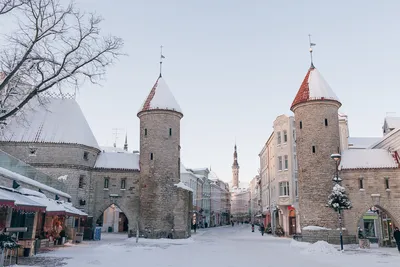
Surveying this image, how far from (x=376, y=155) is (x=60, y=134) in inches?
1053

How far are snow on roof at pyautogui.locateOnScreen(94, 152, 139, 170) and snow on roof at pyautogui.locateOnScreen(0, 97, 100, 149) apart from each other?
154cm

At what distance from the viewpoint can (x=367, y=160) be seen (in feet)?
93.0

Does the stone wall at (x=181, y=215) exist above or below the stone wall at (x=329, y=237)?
above

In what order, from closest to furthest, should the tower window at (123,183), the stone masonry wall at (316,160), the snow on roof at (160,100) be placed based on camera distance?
the stone masonry wall at (316,160) → the snow on roof at (160,100) → the tower window at (123,183)

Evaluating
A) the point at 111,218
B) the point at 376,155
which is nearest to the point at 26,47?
the point at 376,155

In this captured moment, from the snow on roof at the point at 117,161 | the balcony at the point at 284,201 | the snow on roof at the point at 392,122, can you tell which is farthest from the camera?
the snow on roof at the point at 392,122

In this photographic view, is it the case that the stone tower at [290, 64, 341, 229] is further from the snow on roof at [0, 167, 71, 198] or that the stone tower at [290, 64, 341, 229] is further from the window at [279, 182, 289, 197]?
the snow on roof at [0, 167, 71, 198]

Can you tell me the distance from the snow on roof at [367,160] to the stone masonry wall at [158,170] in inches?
578

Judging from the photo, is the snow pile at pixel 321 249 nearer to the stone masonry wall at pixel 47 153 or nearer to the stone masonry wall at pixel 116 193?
the stone masonry wall at pixel 116 193

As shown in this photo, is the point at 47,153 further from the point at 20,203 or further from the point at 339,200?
the point at 339,200

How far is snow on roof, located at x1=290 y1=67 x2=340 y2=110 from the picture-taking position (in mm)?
29875

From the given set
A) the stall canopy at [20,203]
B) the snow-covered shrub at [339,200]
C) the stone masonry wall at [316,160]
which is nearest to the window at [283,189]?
the stone masonry wall at [316,160]

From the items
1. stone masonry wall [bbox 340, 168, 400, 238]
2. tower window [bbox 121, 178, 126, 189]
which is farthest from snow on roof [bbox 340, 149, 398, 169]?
tower window [bbox 121, 178, 126, 189]

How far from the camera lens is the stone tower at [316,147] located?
92.1 feet
